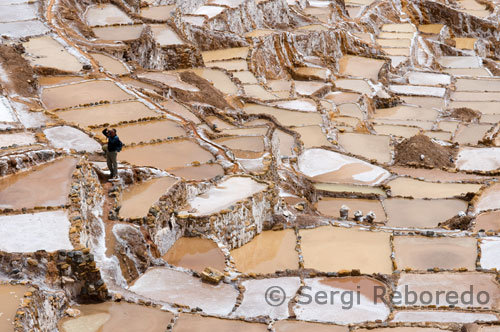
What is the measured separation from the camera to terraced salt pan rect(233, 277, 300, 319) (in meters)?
12.6

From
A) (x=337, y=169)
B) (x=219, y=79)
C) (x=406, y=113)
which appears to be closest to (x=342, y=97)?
(x=406, y=113)

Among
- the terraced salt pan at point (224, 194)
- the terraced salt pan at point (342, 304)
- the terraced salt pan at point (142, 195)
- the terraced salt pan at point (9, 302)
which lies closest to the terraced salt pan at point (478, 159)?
the terraced salt pan at point (224, 194)

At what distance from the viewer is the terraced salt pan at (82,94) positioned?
21.2 m

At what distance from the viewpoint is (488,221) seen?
18.1 meters

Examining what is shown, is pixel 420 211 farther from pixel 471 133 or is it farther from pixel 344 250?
pixel 471 133

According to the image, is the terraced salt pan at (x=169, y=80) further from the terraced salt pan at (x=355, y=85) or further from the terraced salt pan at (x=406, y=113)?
the terraced salt pan at (x=355, y=85)

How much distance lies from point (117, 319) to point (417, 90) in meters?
26.1

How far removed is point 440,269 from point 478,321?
2.76 m

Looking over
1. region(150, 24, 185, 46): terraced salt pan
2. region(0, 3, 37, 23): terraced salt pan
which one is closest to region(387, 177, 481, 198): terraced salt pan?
region(150, 24, 185, 46): terraced salt pan

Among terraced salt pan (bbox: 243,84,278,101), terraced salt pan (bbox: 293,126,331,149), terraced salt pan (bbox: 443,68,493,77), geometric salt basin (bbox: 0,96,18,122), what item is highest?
geometric salt basin (bbox: 0,96,18,122)

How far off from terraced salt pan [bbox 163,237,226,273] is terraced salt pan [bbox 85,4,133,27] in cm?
1600

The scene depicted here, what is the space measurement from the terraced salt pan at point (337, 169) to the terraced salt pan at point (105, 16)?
416 inches

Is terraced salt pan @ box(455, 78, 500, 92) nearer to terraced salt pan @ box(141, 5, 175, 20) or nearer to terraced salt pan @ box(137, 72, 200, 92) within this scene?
terraced salt pan @ box(141, 5, 175, 20)

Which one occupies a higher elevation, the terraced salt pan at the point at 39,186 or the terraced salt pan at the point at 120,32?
the terraced salt pan at the point at 120,32
